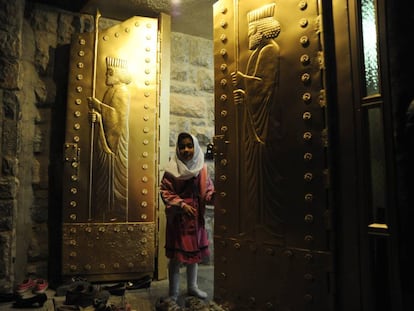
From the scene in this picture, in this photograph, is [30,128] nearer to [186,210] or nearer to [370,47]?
[186,210]

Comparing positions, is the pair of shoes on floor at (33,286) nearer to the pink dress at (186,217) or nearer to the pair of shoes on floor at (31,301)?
the pair of shoes on floor at (31,301)

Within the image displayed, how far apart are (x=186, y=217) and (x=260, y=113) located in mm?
1076

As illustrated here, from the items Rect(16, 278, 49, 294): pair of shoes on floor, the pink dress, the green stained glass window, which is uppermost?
the green stained glass window

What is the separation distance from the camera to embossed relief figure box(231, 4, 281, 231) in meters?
2.00

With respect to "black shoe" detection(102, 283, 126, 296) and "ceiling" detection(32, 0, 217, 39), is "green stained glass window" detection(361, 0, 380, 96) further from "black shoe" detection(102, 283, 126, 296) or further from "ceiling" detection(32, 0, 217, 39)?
"black shoe" detection(102, 283, 126, 296)

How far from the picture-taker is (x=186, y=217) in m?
2.74

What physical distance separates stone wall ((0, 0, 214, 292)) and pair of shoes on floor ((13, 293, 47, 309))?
0.20m

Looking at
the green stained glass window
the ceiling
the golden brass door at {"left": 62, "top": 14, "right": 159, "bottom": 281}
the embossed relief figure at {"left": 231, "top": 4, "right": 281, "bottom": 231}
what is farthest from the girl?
the green stained glass window

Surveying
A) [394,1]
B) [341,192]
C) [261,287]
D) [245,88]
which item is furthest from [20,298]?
[394,1]

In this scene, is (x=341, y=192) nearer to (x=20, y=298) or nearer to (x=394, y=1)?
(x=394, y=1)

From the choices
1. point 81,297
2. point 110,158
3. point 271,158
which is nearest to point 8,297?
point 81,297

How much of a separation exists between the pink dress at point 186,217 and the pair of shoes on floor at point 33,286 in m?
1.03

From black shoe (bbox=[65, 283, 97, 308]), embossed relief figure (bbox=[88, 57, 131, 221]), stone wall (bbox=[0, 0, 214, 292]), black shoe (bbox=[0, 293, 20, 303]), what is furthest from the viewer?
embossed relief figure (bbox=[88, 57, 131, 221])

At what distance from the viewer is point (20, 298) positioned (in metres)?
2.57
